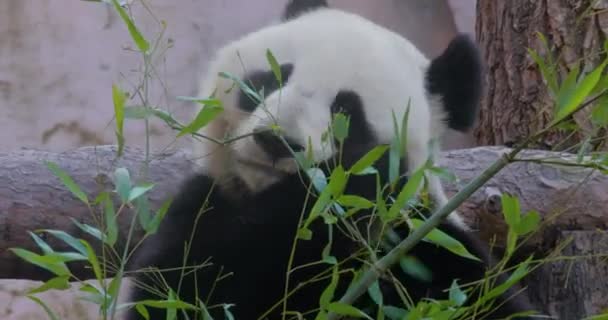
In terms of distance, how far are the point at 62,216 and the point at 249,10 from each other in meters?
3.02

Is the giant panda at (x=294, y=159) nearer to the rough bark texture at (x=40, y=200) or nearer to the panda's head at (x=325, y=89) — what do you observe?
the panda's head at (x=325, y=89)

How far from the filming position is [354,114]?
1.61 m

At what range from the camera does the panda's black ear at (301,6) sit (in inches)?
71.8

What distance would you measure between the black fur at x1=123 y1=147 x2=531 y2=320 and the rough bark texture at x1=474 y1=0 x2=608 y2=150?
3.34 ft

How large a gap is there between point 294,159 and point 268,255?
17 cm

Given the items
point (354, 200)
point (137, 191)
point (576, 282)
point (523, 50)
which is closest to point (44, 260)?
point (137, 191)

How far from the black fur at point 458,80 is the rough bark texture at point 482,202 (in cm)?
27

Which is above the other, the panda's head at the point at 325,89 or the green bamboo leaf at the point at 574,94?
the green bamboo leaf at the point at 574,94

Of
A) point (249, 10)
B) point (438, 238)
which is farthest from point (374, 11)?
point (438, 238)

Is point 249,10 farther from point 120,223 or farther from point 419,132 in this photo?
point 419,132

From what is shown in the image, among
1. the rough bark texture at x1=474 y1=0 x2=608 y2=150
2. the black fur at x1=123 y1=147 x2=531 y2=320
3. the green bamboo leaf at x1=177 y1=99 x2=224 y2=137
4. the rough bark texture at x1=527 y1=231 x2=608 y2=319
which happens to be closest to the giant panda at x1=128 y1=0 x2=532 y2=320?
the black fur at x1=123 y1=147 x2=531 y2=320

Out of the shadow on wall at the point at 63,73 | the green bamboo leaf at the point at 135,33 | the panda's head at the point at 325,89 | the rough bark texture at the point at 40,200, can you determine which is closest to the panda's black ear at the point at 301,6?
the panda's head at the point at 325,89

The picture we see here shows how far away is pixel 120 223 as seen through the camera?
201 cm

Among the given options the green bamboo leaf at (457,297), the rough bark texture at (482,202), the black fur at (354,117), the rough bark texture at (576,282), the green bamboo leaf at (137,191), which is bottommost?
the rough bark texture at (576,282)
